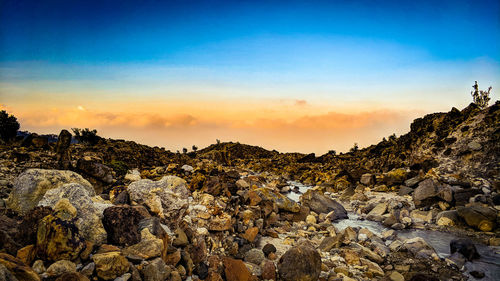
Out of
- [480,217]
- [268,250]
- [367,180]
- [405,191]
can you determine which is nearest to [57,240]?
[268,250]

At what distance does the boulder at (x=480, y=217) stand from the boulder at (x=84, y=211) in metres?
17.1

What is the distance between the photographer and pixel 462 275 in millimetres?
8992

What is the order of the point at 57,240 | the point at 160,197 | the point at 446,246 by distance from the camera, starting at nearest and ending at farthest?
1. the point at 57,240
2. the point at 160,197
3. the point at 446,246

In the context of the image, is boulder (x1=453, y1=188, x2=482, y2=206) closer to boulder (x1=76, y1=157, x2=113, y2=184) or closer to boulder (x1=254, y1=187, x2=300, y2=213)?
boulder (x1=254, y1=187, x2=300, y2=213)

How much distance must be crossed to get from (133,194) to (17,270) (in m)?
4.80

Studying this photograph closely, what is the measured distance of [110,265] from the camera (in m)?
4.77

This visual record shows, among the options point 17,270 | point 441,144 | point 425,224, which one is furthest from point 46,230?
point 441,144

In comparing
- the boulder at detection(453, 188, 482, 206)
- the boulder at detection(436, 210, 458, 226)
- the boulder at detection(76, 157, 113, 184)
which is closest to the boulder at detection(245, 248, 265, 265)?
the boulder at detection(76, 157, 113, 184)

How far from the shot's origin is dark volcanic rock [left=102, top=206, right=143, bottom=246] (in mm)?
5836

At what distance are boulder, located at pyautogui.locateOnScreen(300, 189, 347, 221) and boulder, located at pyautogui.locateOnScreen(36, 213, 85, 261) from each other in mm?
14729

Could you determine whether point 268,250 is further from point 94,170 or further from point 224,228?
point 94,170

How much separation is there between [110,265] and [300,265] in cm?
566

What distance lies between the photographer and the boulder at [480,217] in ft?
42.5

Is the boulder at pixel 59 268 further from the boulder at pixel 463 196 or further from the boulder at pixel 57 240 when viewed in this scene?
the boulder at pixel 463 196
